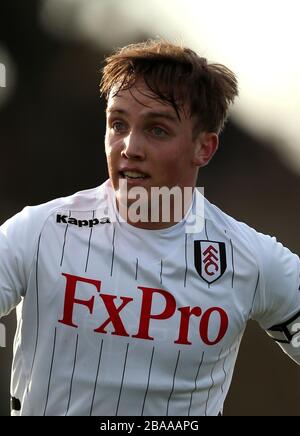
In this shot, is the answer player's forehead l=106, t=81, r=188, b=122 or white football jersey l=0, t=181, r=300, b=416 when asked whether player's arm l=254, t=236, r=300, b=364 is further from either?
player's forehead l=106, t=81, r=188, b=122

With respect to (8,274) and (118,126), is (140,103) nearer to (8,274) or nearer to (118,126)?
(118,126)

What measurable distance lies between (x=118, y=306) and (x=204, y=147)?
0.93 metres

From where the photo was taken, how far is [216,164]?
1316cm

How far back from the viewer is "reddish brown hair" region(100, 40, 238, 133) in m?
4.20

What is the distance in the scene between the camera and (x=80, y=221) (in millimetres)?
Result: 4156

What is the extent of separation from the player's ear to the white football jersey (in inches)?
10.6

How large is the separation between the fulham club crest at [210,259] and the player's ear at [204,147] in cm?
40

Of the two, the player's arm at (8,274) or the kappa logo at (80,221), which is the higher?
the kappa logo at (80,221)

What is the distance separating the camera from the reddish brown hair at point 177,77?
13.8 feet

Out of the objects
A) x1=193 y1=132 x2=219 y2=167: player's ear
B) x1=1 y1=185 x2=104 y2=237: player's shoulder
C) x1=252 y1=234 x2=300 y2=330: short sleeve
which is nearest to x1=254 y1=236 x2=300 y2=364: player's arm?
x1=252 y1=234 x2=300 y2=330: short sleeve
